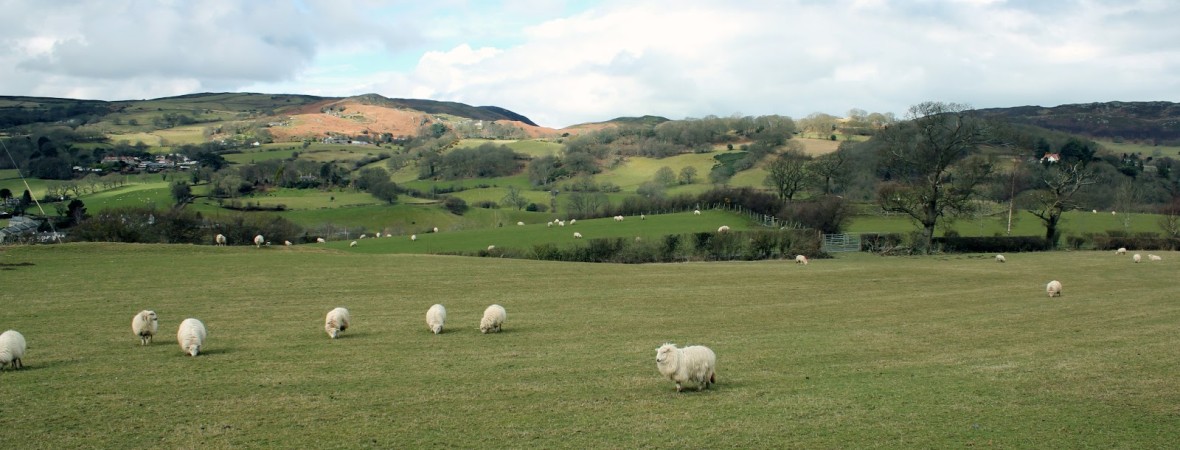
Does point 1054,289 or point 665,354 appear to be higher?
point 665,354

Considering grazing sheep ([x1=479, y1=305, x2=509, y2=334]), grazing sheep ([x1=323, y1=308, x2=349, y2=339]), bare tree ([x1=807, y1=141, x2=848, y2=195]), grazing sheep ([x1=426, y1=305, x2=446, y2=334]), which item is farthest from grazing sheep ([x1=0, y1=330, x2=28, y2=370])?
bare tree ([x1=807, y1=141, x2=848, y2=195])

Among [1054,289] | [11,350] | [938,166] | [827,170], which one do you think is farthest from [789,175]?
[11,350]

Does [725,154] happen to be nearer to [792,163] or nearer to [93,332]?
[792,163]

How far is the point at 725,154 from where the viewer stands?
5320 inches

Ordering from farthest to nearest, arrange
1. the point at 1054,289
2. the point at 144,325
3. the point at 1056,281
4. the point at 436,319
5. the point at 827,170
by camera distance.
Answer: the point at 827,170, the point at 1056,281, the point at 1054,289, the point at 436,319, the point at 144,325

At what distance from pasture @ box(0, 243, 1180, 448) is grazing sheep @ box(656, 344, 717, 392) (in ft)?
1.36

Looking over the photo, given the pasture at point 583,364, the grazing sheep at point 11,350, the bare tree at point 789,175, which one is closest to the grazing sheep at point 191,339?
the pasture at point 583,364

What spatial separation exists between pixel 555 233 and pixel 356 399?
57353mm

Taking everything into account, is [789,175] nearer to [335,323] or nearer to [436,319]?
[436,319]

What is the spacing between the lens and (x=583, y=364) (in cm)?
1906

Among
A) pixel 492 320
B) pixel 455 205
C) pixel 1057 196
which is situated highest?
pixel 1057 196

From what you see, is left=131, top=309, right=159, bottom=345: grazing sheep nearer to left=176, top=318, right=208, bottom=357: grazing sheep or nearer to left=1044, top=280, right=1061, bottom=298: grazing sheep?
left=176, top=318, right=208, bottom=357: grazing sheep

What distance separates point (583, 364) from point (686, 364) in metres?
4.16

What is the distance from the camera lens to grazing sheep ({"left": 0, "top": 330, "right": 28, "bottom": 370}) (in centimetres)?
1734
